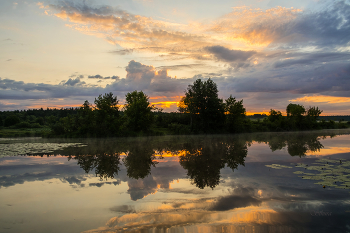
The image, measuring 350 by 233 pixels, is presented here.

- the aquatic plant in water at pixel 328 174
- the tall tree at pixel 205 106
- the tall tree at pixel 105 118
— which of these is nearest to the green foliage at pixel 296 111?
the tall tree at pixel 205 106

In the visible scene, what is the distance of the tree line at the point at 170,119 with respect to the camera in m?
37.4

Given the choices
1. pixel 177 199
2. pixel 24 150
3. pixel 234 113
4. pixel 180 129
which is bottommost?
pixel 24 150

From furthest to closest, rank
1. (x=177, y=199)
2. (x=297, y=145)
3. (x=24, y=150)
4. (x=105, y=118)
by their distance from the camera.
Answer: (x=105, y=118) → (x=297, y=145) → (x=24, y=150) → (x=177, y=199)

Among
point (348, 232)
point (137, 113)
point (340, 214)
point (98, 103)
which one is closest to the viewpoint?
point (348, 232)

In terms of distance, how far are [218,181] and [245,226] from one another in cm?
421

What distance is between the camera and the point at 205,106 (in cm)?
4506

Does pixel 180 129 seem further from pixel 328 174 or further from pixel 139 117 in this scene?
pixel 328 174

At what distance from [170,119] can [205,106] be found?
31.4ft

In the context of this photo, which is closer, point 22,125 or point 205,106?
point 205,106

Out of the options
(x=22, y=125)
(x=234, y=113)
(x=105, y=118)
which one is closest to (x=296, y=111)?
(x=234, y=113)

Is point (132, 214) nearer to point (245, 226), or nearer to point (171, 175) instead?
point (245, 226)

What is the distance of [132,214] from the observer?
21.2 feet

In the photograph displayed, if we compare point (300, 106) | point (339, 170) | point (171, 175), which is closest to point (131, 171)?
point (171, 175)

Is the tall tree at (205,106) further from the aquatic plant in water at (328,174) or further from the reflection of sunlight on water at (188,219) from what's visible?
the reflection of sunlight on water at (188,219)
